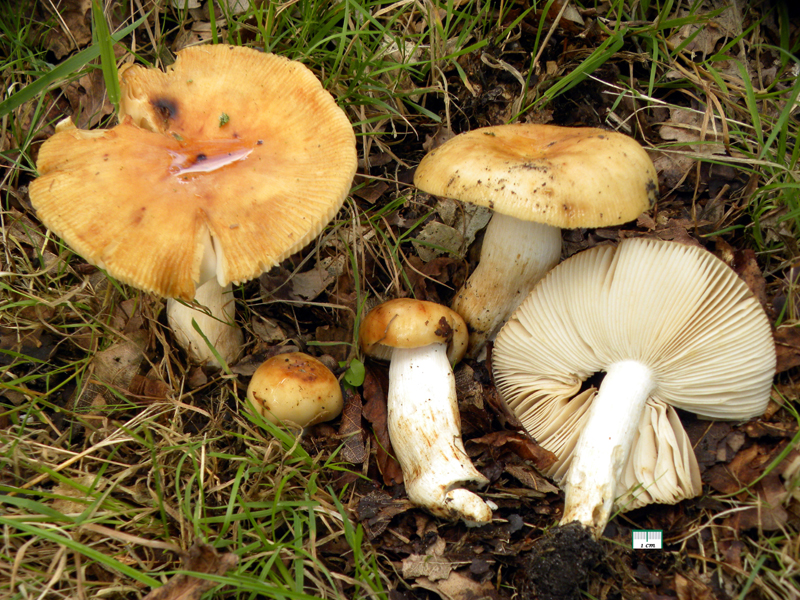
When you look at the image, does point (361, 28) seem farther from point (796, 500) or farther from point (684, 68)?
point (796, 500)

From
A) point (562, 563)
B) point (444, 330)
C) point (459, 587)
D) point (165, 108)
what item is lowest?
point (459, 587)

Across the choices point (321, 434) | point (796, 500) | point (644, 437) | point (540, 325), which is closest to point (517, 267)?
point (540, 325)

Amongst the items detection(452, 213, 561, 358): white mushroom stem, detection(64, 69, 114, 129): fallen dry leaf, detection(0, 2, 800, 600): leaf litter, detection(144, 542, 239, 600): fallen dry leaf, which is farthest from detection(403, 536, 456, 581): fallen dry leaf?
detection(64, 69, 114, 129): fallen dry leaf

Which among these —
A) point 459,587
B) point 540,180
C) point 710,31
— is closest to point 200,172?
point 540,180

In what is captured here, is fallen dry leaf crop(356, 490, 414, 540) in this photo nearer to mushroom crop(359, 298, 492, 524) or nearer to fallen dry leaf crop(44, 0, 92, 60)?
mushroom crop(359, 298, 492, 524)

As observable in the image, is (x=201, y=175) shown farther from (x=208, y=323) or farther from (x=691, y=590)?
(x=691, y=590)
